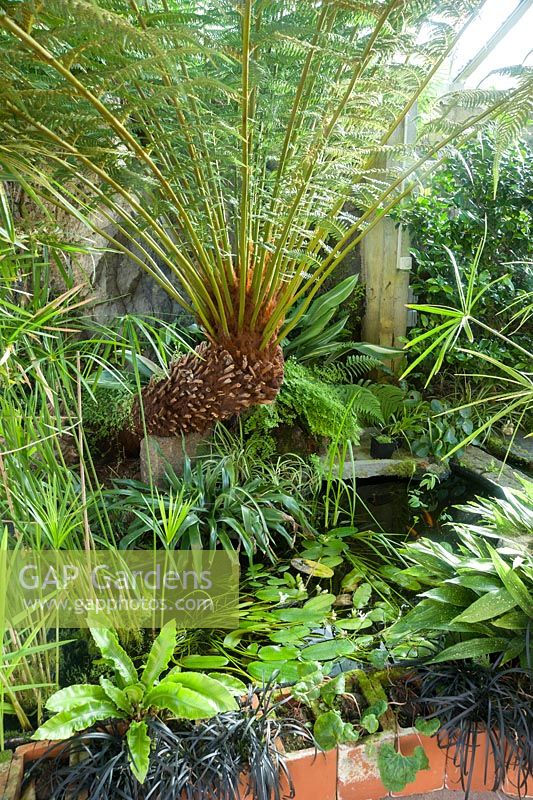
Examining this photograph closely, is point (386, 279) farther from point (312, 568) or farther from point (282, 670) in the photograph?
point (282, 670)

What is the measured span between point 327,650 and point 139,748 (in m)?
0.54

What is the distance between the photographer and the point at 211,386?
185cm

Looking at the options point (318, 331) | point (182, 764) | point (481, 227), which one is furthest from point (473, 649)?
point (481, 227)

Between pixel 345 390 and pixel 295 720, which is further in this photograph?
pixel 345 390

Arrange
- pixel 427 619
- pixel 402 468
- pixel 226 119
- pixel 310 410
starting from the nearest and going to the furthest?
pixel 427 619, pixel 226 119, pixel 310 410, pixel 402 468

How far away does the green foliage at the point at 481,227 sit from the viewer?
269 cm

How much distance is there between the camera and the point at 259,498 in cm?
192

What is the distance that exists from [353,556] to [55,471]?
1.05 m

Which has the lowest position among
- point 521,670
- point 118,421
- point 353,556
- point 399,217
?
point 353,556

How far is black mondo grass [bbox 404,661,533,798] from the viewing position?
107cm

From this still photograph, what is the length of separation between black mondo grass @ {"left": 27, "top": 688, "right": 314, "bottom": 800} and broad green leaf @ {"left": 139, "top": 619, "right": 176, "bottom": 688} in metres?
0.07

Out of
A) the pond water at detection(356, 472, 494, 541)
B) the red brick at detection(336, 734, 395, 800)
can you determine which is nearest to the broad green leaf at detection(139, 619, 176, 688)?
the red brick at detection(336, 734, 395, 800)

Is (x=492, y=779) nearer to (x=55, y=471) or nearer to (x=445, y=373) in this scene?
(x=55, y=471)

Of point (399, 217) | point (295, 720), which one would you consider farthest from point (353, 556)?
point (399, 217)
